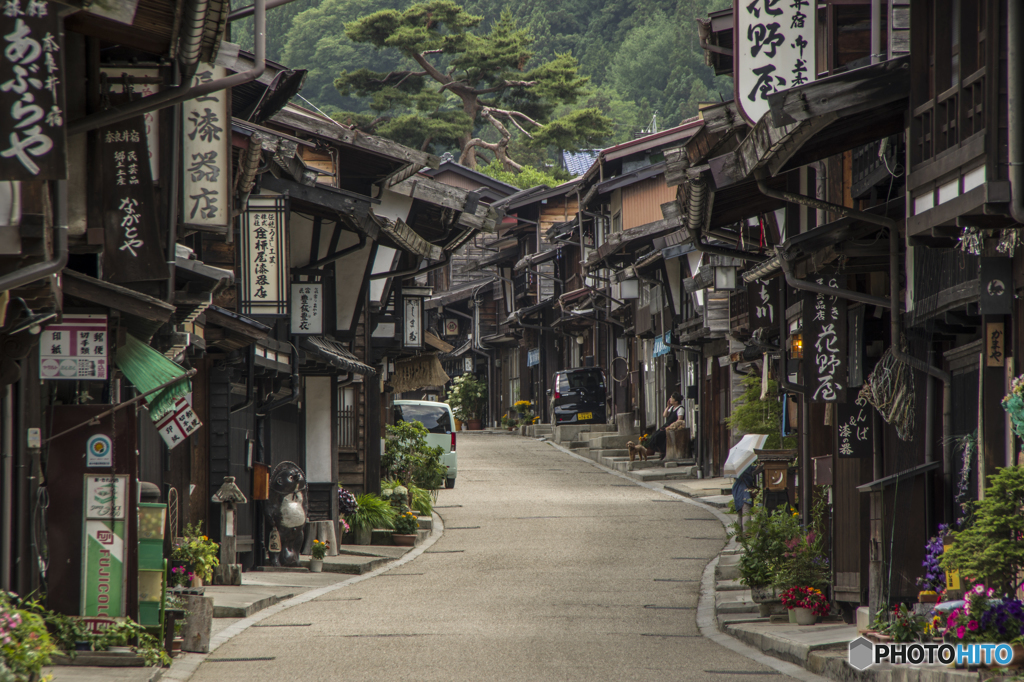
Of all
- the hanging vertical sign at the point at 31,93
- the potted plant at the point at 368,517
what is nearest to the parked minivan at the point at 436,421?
the potted plant at the point at 368,517

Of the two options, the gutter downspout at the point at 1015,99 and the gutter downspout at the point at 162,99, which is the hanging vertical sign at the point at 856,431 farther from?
the gutter downspout at the point at 162,99

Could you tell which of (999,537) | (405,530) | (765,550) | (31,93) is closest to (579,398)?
(405,530)

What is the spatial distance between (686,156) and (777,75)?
1517 mm

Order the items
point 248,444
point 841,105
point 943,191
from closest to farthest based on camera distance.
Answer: point 943,191
point 841,105
point 248,444

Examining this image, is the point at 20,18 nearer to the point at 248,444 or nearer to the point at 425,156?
the point at 248,444

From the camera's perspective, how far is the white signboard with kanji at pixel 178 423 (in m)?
13.1

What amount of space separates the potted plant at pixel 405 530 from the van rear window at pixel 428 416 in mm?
9413

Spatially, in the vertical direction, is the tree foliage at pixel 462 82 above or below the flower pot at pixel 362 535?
above

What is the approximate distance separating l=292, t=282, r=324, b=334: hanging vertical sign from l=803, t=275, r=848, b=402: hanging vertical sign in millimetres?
8823

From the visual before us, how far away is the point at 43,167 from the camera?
23.3ft

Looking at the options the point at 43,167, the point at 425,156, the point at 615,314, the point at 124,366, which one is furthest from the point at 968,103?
the point at 615,314

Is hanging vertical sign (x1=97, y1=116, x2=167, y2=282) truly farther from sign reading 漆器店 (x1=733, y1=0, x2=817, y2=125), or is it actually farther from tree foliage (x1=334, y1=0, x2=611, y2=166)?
tree foliage (x1=334, y1=0, x2=611, y2=166)

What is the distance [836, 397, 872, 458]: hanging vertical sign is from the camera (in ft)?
44.5

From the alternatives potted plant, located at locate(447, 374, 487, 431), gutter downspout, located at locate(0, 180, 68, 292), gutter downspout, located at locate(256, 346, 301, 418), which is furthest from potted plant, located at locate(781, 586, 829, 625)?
potted plant, located at locate(447, 374, 487, 431)
